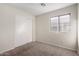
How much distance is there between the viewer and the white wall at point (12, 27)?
2.63 metres

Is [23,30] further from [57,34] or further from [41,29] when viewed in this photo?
[57,34]

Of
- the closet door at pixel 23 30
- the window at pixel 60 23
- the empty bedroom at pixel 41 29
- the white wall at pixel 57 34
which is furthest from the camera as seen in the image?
the closet door at pixel 23 30

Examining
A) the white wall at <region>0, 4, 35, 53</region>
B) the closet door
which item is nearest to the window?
the closet door

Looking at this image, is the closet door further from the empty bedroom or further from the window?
the window

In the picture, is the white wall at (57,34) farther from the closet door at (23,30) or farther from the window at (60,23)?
the closet door at (23,30)

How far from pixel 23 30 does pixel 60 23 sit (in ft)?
7.93

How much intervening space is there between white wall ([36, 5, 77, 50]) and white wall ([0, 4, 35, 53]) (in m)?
1.03

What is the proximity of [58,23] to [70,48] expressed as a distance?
1535 mm

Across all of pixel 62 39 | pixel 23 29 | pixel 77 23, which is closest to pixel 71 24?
pixel 77 23

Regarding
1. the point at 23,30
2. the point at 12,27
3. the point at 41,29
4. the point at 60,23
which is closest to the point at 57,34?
the point at 60,23

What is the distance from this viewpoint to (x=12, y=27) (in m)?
3.05

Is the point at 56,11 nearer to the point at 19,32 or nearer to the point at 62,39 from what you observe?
the point at 62,39

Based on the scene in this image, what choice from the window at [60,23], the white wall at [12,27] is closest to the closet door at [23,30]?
the white wall at [12,27]

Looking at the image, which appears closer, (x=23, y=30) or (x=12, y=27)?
(x=12, y=27)
